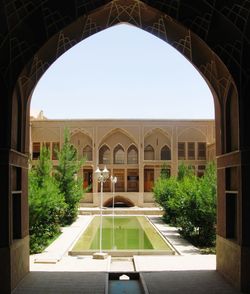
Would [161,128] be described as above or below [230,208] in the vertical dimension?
above

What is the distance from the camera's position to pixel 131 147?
2980 centimetres

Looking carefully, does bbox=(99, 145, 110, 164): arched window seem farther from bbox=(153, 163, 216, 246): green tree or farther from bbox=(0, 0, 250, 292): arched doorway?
bbox=(0, 0, 250, 292): arched doorway

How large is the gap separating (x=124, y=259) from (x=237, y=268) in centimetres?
481

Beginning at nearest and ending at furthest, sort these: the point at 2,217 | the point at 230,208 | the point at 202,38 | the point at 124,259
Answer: the point at 2,217, the point at 202,38, the point at 230,208, the point at 124,259

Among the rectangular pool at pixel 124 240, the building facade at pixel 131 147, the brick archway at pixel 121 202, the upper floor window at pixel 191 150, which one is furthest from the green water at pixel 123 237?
the upper floor window at pixel 191 150

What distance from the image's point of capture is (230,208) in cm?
800

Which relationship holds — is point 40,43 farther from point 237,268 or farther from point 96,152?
point 96,152

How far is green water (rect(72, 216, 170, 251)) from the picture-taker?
13793mm

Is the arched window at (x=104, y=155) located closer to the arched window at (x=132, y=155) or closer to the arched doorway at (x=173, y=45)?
the arched window at (x=132, y=155)

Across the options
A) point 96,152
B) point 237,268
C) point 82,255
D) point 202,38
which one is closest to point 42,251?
point 82,255

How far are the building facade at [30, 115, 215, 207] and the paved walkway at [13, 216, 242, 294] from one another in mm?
16701

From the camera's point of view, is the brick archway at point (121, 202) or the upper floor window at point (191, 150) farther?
the upper floor window at point (191, 150)

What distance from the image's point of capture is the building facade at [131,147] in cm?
2923

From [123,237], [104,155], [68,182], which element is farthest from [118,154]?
[123,237]
